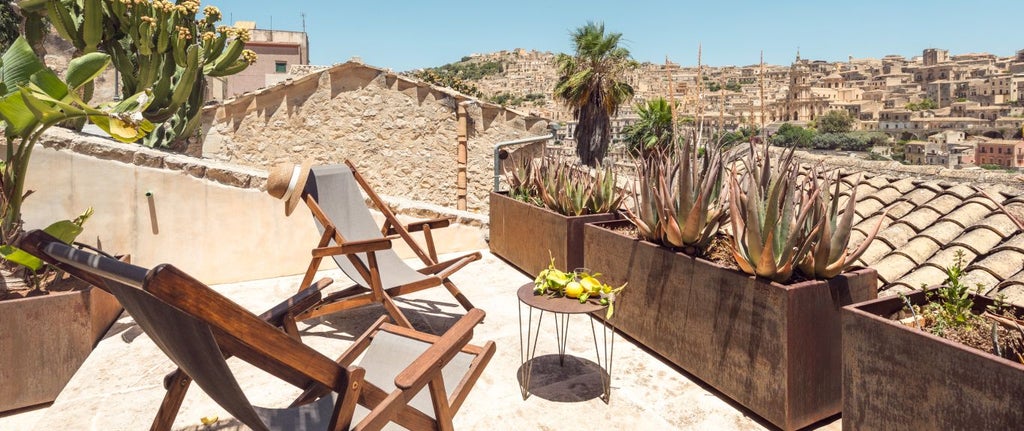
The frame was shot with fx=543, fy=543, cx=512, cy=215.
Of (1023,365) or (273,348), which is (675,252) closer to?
(1023,365)

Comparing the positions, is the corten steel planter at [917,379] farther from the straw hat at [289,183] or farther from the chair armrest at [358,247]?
the straw hat at [289,183]

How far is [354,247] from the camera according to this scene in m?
3.12

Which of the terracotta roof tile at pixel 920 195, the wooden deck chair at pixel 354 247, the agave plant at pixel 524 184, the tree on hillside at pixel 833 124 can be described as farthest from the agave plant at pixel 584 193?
the tree on hillside at pixel 833 124

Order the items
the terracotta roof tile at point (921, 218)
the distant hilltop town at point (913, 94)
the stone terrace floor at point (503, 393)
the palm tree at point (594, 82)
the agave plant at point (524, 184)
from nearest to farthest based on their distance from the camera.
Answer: the stone terrace floor at point (503, 393), the terracotta roof tile at point (921, 218), the agave plant at point (524, 184), the palm tree at point (594, 82), the distant hilltop town at point (913, 94)

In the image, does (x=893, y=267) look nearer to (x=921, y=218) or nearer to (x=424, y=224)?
(x=921, y=218)

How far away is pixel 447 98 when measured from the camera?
991 cm

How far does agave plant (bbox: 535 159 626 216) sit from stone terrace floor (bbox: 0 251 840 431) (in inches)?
39.9

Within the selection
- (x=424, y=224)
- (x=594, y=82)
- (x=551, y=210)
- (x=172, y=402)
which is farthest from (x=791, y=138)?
(x=594, y=82)

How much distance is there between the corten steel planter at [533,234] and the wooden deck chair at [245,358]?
2095 millimetres

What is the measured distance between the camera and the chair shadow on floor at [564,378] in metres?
2.63

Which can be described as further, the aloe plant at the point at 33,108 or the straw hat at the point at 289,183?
the straw hat at the point at 289,183

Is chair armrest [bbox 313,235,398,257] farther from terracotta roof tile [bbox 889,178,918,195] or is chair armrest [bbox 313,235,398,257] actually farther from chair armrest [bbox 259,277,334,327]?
terracotta roof tile [bbox 889,178,918,195]

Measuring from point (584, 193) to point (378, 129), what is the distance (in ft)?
21.6

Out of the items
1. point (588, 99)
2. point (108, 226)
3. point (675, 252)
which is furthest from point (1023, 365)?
point (588, 99)
